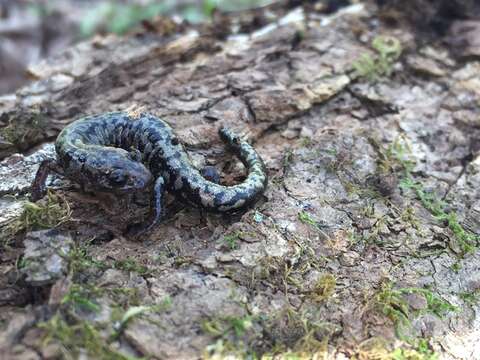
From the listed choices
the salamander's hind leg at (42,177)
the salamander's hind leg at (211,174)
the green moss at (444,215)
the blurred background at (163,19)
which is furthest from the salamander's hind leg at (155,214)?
the blurred background at (163,19)

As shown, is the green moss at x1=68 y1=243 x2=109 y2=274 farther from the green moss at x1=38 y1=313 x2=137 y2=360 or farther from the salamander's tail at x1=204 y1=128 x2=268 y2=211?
the salamander's tail at x1=204 y1=128 x2=268 y2=211

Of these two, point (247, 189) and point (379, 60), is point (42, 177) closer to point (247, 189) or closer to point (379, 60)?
point (247, 189)

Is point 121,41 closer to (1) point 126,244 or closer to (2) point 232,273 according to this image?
(1) point 126,244

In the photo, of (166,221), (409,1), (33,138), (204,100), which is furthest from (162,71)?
(409,1)

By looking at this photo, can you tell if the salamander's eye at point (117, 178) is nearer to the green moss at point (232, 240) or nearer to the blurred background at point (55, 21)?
the green moss at point (232, 240)

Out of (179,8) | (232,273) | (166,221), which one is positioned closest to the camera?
(232,273)

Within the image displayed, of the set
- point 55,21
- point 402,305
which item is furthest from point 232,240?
point 55,21

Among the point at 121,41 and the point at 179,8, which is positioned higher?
Answer: the point at 121,41
